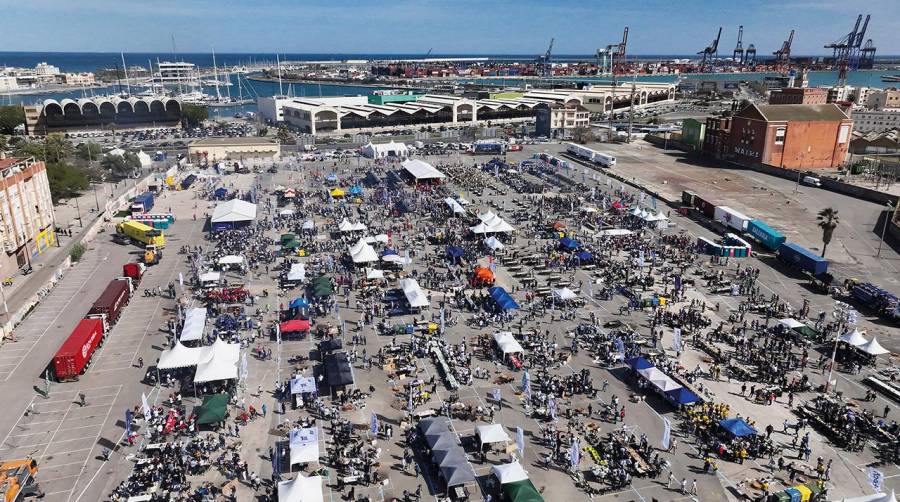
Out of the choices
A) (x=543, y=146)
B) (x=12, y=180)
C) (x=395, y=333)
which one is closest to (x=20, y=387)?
(x=395, y=333)

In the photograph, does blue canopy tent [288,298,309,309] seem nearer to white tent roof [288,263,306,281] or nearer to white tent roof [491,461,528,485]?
white tent roof [288,263,306,281]

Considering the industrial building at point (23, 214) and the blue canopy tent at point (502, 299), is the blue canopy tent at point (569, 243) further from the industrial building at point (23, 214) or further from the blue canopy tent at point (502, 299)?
the industrial building at point (23, 214)

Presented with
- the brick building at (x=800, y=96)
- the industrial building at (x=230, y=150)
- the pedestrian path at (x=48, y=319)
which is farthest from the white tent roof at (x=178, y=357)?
the brick building at (x=800, y=96)

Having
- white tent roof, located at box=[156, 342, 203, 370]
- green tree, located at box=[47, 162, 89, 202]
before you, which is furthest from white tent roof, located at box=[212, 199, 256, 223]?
white tent roof, located at box=[156, 342, 203, 370]

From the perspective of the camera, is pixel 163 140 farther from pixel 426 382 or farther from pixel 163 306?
pixel 426 382

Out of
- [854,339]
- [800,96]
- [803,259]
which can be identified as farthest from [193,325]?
[800,96]

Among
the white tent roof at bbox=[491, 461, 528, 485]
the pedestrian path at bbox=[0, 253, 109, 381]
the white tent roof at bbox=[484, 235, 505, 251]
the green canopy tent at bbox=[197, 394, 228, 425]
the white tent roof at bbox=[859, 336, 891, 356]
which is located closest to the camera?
the white tent roof at bbox=[491, 461, 528, 485]
